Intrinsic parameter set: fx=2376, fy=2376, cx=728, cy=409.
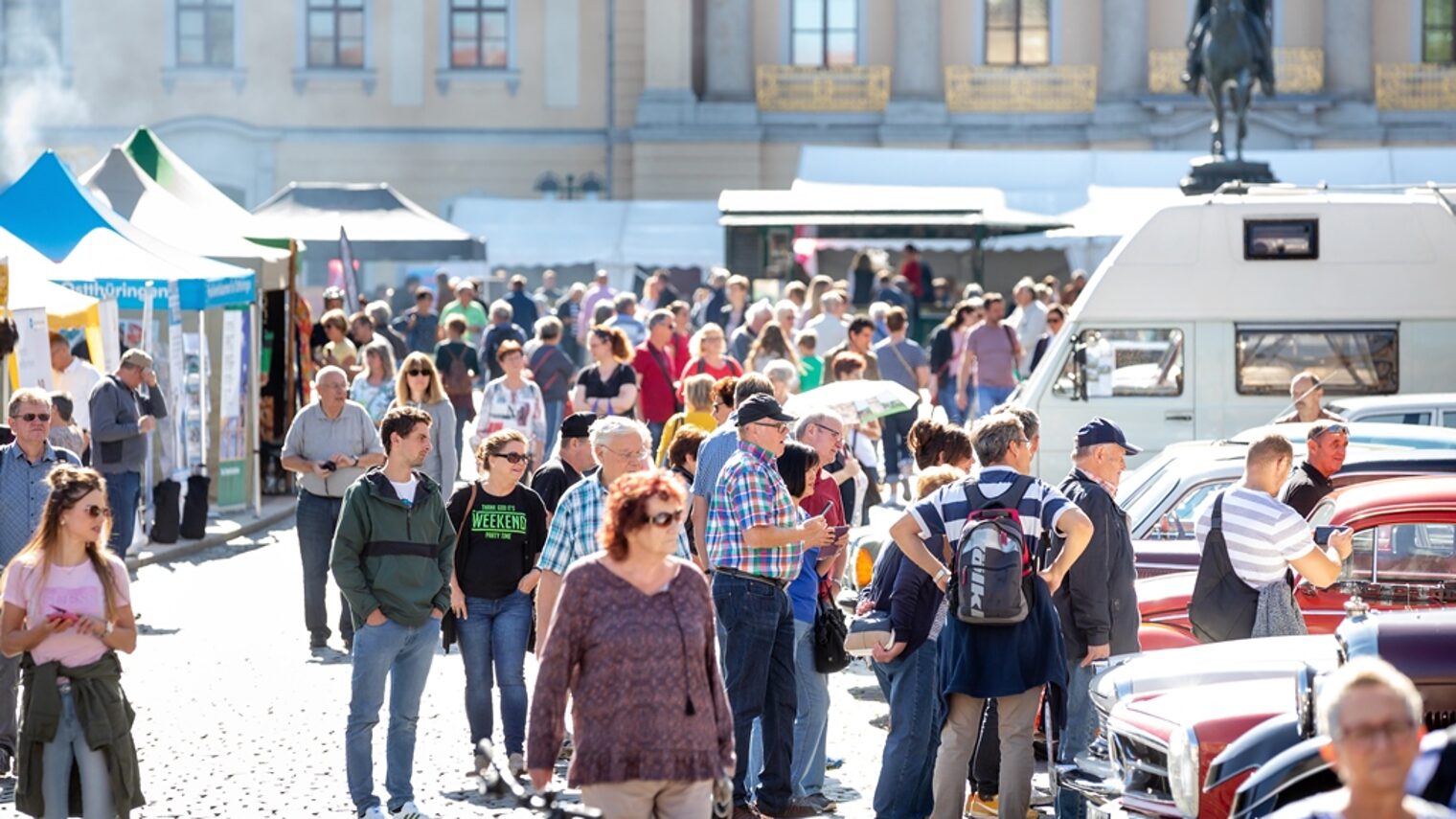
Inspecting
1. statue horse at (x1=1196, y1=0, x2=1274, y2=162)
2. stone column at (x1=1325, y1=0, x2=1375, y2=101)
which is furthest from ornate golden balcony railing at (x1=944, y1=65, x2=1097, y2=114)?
statue horse at (x1=1196, y1=0, x2=1274, y2=162)

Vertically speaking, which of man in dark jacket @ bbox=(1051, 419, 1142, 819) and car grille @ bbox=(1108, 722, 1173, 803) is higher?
man in dark jacket @ bbox=(1051, 419, 1142, 819)

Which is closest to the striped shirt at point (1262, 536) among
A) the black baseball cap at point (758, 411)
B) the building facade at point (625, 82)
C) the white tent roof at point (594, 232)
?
the black baseball cap at point (758, 411)

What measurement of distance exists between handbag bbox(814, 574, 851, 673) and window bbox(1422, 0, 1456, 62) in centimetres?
4000

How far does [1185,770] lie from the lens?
766 centimetres

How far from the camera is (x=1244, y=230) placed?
1789 cm

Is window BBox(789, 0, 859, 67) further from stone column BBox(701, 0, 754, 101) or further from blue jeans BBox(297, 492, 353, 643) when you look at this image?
blue jeans BBox(297, 492, 353, 643)

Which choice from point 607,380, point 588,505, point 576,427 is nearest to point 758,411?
point 588,505

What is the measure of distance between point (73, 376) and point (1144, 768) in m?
11.4

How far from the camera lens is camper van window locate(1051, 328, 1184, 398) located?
703 inches

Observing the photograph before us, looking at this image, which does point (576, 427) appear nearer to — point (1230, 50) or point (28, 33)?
point (1230, 50)

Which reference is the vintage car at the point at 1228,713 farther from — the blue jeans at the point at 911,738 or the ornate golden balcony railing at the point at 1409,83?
the ornate golden balcony railing at the point at 1409,83

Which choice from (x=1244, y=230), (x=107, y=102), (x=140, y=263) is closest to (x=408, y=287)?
(x=107, y=102)

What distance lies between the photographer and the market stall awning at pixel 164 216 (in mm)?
21078

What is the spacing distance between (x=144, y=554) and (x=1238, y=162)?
19739mm
